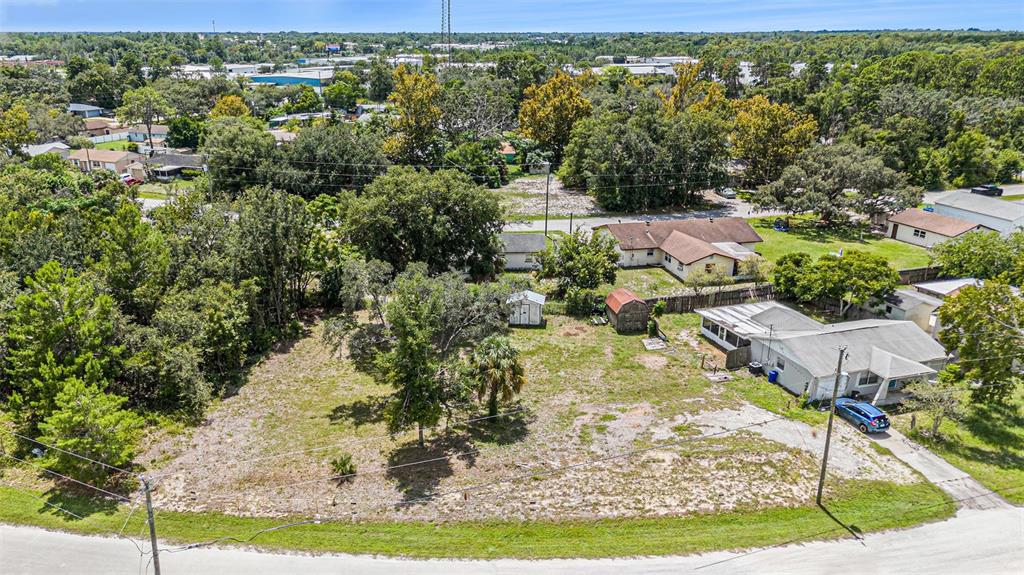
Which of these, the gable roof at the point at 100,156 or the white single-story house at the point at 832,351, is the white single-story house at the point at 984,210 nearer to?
the white single-story house at the point at 832,351

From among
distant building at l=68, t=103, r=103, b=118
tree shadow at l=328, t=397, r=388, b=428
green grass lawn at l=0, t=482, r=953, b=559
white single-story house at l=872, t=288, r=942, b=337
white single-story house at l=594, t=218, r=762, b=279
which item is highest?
distant building at l=68, t=103, r=103, b=118

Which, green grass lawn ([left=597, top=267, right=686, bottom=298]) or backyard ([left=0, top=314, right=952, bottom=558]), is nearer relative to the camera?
backyard ([left=0, top=314, right=952, bottom=558])

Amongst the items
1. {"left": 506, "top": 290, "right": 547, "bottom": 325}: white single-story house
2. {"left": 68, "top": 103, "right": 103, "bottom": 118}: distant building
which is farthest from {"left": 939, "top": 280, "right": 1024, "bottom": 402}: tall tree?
{"left": 68, "top": 103, "right": 103, "bottom": 118}: distant building

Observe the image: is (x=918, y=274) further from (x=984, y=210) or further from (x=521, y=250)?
(x=521, y=250)

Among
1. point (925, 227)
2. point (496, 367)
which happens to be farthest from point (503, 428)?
point (925, 227)

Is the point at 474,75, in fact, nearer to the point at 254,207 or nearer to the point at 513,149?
the point at 513,149

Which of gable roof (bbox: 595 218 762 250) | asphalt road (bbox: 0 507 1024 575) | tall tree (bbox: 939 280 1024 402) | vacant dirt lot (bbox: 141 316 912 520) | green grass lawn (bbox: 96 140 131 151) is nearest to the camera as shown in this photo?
asphalt road (bbox: 0 507 1024 575)

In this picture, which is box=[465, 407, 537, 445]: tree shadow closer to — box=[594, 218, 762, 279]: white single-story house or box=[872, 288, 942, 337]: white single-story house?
box=[594, 218, 762, 279]: white single-story house
